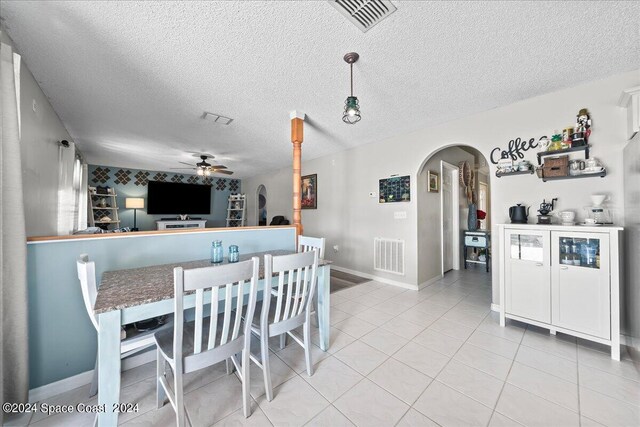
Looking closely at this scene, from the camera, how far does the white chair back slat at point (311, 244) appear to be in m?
2.29

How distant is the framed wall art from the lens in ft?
11.8

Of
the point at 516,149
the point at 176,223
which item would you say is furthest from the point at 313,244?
the point at 176,223

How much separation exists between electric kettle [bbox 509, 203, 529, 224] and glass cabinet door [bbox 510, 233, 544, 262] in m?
0.21

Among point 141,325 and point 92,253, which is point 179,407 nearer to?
point 141,325

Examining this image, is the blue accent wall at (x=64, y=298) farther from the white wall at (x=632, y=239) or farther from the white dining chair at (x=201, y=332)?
the white wall at (x=632, y=239)

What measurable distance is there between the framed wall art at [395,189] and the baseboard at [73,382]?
3411mm

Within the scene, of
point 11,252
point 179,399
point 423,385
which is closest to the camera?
point 179,399

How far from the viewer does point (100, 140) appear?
3.95 metres

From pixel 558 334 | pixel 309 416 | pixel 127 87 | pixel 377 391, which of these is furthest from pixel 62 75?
pixel 558 334

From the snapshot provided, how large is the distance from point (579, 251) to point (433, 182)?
6.73ft

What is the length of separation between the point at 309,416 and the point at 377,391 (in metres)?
0.48

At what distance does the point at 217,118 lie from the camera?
3082mm

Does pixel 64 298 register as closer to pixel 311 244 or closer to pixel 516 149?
pixel 311 244

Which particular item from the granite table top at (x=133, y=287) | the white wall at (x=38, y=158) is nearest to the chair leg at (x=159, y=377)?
the granite table top at (x=133, y=287)
